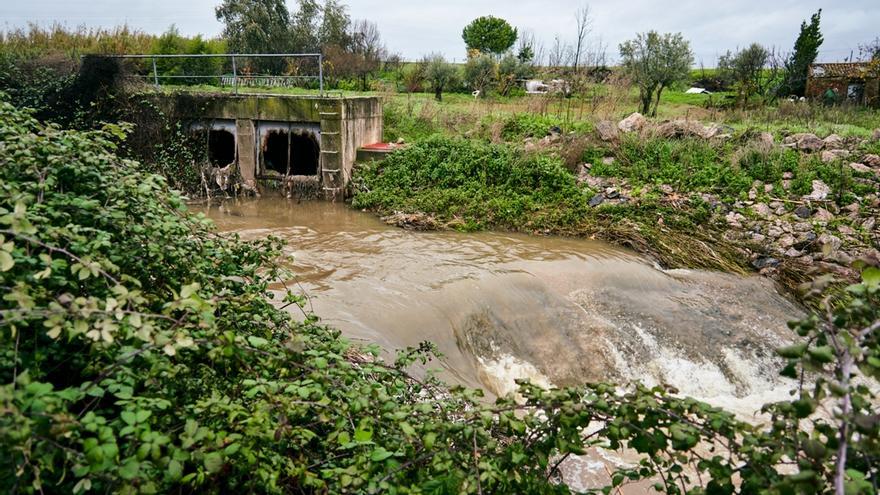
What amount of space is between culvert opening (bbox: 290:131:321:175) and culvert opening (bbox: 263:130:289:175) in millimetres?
206

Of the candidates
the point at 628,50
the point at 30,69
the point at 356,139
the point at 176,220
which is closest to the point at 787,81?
the point at 628,50

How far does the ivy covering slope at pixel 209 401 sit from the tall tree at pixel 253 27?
97.6ft

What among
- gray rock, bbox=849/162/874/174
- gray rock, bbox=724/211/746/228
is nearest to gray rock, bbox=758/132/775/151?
gray rock, bbox=849/162/874/174

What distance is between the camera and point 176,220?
10.4ft

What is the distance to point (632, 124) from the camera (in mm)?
14609

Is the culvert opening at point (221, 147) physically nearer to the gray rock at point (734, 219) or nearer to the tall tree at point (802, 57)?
the gray rock at point (734, 219)

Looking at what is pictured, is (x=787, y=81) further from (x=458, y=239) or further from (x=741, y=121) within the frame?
(x=458, y=239)

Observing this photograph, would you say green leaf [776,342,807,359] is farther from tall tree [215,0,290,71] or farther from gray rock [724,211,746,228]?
tall tree [215,0,290,71]

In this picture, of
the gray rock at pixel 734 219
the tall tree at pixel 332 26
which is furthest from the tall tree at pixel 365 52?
the gray rock at pixel 734 219

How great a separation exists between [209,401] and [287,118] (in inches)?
487

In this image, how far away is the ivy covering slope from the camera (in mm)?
1812

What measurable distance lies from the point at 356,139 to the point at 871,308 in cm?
1310

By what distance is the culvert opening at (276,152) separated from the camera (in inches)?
555

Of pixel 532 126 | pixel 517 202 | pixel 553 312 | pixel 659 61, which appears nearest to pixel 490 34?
pixel 659 61
